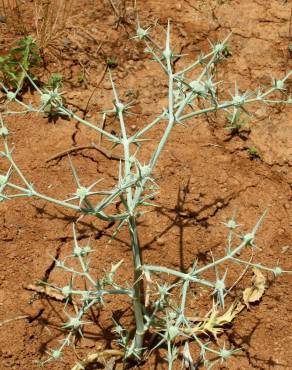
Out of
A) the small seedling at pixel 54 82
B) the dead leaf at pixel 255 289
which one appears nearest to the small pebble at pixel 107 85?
the small seedling at pixel 54 82

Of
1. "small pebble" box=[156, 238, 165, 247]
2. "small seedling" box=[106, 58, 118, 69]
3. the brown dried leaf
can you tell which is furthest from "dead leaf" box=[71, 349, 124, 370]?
"small seedling" box=[106, 58, 118, 69]

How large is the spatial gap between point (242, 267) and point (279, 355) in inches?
18.8

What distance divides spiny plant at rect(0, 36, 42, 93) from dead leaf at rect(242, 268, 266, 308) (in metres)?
1.87

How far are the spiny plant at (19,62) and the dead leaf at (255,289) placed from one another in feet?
6.13

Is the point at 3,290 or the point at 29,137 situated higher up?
the point at 29,137

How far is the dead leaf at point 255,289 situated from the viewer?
2.82m

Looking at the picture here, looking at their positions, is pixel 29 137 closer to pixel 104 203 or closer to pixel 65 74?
pixel 65 74

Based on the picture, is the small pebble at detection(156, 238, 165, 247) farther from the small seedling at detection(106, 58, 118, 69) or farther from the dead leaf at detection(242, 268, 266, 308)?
the small seedling at detection(106, 58, 118, 69)

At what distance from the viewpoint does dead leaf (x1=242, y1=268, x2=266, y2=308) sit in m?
Answer: 2.82

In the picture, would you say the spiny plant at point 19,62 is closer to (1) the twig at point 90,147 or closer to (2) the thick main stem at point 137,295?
(1) the twig at point 90,147

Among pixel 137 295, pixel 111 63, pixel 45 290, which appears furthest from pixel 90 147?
pixel 137 295

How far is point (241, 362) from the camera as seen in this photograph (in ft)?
8.86

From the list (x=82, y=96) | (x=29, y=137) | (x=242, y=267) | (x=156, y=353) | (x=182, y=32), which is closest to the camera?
(x=156, y=353)

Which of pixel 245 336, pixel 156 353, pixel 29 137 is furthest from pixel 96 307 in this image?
pixel 29 137
